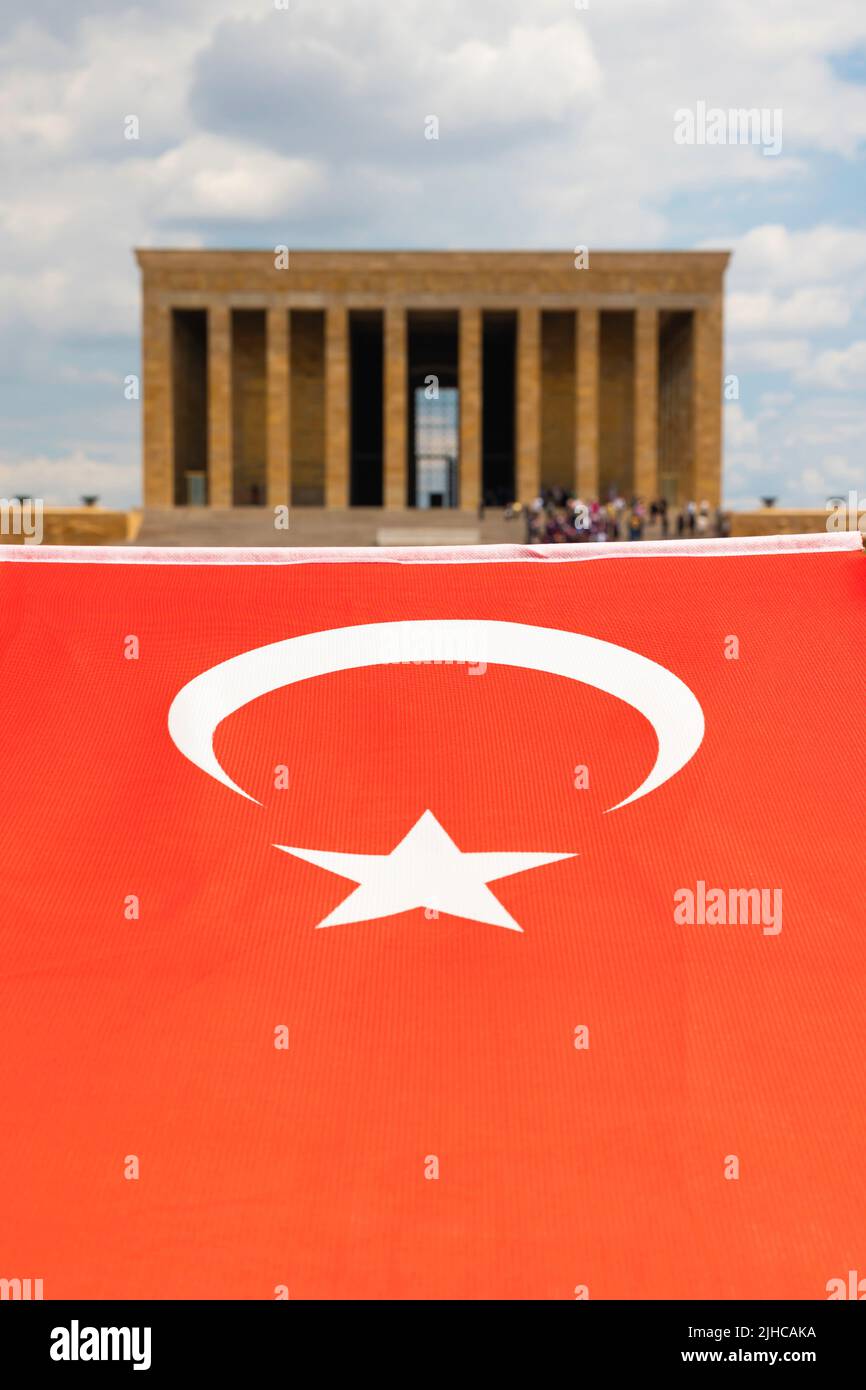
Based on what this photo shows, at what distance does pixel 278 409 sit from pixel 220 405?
1.97 meters

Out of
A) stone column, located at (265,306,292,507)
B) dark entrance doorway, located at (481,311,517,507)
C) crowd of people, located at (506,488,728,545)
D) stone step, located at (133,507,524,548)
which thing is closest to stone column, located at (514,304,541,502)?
crowd of people, located at (506,488,728,545)

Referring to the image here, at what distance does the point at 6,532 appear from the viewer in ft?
101

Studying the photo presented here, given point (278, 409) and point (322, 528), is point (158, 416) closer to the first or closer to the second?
point (278, 409)

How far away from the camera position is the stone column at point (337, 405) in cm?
4225

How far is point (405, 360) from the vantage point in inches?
1693

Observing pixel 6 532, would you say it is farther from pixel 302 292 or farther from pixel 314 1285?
pixel 314 1285

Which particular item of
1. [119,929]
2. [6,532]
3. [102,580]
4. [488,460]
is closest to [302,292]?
[488,460]

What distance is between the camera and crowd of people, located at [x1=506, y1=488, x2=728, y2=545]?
104ft

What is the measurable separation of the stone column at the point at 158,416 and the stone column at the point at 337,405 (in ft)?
17.4

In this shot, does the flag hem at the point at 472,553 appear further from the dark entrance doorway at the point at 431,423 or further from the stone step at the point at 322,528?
the dark entrance doorway at the point at 431,423

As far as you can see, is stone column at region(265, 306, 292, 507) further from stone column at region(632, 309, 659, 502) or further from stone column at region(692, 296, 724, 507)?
stone column at region(692, 296, 724, 507)

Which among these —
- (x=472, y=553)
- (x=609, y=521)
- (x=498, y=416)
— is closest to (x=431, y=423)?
(x=498, y=416)
